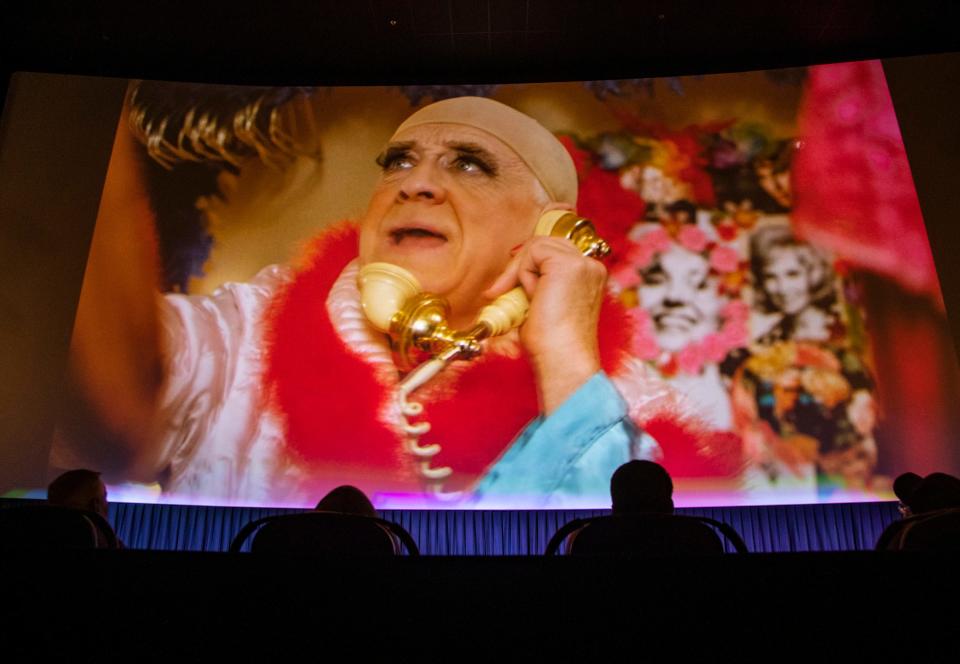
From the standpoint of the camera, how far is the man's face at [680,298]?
4.04 meters

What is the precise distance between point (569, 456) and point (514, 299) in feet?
2.85

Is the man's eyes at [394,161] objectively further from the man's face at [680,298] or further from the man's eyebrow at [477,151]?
the man's face at [680,298]

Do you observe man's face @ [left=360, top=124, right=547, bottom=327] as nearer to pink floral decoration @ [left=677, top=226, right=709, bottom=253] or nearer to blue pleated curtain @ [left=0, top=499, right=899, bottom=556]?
pink floral decoration @ [left=677, top=226, right=709, bottom=253]

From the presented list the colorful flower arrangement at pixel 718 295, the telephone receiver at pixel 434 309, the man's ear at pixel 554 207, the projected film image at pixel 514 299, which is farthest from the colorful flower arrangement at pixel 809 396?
the man's ear at pixel 554 207

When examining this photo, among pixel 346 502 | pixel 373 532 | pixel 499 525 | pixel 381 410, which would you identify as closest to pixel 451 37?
pixel 381 410

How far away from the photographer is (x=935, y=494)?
2305 mm

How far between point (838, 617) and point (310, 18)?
4.49 meters

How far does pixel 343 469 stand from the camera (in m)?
3.90

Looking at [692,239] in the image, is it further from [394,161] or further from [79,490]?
[79,490]

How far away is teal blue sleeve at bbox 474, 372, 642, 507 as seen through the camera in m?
3.79

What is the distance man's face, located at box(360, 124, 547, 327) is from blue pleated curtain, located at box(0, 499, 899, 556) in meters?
1.08

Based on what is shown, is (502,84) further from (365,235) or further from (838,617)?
(838,617)

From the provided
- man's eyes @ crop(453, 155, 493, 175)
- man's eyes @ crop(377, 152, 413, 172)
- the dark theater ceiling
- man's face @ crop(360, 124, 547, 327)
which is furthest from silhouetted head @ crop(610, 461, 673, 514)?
the dark theater ceiling

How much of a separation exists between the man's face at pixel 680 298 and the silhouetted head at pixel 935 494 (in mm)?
1741
